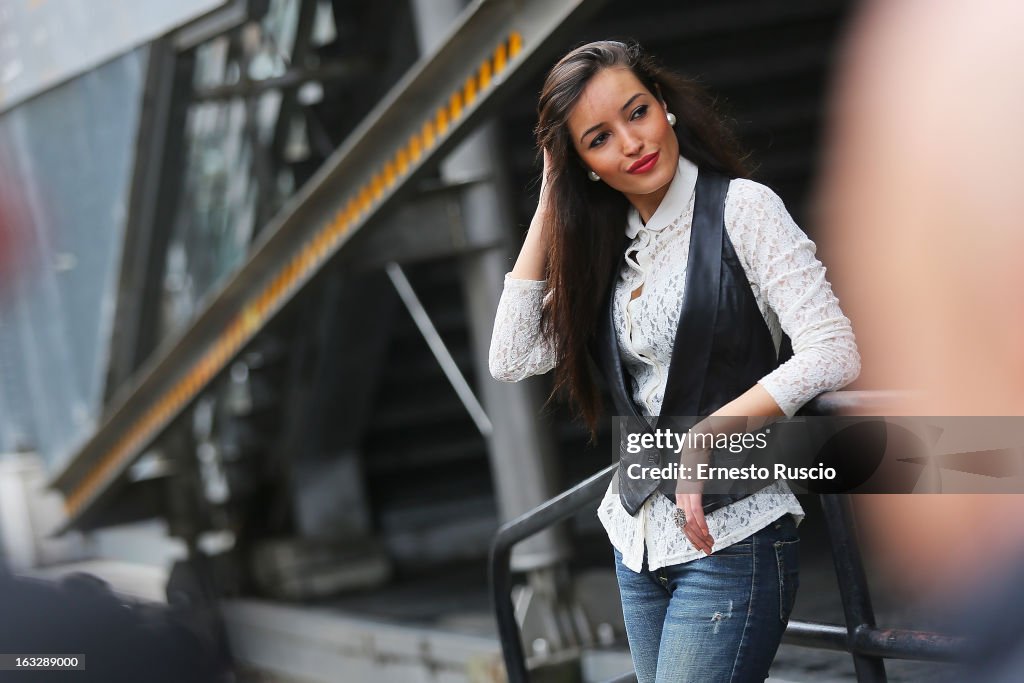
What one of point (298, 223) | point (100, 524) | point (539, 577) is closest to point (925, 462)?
point (539, 577)

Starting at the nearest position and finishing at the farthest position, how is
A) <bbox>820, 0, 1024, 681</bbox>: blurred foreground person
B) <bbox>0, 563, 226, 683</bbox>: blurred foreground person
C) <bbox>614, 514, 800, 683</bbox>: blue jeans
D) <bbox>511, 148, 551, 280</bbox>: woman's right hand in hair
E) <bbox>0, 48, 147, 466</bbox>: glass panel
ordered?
<bbox>820, 0, 1024, 681</bbox>: blurred foreground person < <bbox>614, 514, 800, 683</bbox>: blue jeans < <bbox>511, 148, 551, 280</bbox>: woman's right hand in hair < <bbox>0, 563, 226, 683</bbox>: blurred foreground person < <bbox>0, 48, 147, 466</bbox>: glass panel

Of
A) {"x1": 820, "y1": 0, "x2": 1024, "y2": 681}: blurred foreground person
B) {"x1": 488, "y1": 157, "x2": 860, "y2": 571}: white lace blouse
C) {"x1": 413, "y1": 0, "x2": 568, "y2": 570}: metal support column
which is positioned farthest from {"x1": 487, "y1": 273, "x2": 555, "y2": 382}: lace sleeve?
{"x1": 413, "y1": 0, "x2": 568, "y2": 570}: metal support column

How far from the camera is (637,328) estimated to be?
6.61ft

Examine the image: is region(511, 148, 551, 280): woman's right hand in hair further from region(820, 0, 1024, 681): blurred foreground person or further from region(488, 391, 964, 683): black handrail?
region(820, 0, 1024, 681): blurred foreground person

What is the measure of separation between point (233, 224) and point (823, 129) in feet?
10.5

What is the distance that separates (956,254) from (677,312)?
2.37 ft

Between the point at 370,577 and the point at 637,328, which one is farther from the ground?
the point at 637,328

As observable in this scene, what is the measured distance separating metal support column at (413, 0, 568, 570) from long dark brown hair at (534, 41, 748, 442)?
9.38 ft

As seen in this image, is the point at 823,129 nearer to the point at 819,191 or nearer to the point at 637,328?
the point at 819,191

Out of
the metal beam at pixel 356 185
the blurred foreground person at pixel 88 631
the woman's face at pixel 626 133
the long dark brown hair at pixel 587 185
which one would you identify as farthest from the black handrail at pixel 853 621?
the metal beam at pixel 356 185

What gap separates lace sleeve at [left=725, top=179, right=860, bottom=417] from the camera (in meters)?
1.81

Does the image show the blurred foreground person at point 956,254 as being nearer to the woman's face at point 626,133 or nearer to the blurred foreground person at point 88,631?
the woman's face at point 626,133

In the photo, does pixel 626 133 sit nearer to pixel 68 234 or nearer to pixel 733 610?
pixel 733 610

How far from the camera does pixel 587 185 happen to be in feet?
6.82
